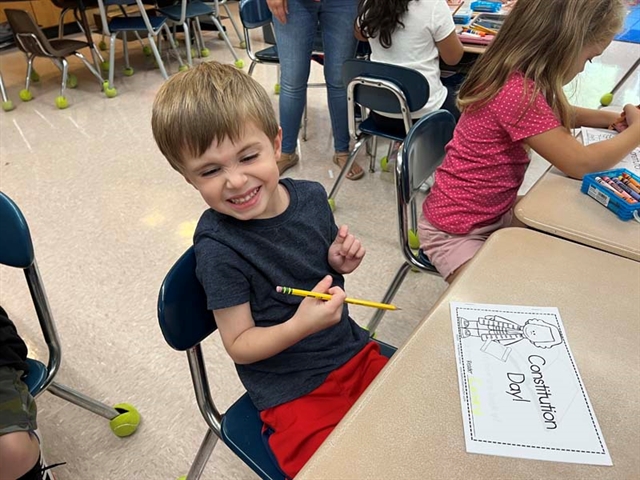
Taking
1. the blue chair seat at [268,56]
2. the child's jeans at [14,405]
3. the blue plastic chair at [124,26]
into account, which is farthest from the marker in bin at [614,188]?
the blue plastic chair at [124,26]

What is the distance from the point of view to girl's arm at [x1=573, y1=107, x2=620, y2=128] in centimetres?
135

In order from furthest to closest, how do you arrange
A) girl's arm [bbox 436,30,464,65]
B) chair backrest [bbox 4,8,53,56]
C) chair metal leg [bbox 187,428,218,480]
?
chair backrest [bbox 4,8,53,56] → girl's arm [bbox 436,30,464,65] → chair metal leg [bbox 187,428,218,480]

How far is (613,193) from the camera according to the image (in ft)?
3.10

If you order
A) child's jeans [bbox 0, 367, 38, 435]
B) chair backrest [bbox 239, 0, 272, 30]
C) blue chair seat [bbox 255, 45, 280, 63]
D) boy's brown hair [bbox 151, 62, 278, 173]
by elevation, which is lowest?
blue chair seat [bbox 255, 45, 280, 63]

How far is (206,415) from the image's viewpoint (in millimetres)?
917

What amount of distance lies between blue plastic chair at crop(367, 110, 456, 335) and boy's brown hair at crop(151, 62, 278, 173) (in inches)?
18.7

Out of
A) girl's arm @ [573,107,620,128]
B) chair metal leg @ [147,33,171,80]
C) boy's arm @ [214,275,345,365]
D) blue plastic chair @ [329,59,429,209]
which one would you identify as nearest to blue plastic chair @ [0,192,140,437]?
boy's arm @ [214,275,345,365]

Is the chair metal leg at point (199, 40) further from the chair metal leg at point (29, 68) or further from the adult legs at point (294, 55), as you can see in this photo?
the adult legs at point (294, 55)

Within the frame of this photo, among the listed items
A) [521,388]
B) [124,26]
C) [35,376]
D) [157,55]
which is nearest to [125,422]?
[35,376]

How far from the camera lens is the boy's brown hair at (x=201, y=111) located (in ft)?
2.51

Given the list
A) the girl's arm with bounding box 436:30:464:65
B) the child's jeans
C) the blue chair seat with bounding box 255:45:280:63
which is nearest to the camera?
the child's jeans

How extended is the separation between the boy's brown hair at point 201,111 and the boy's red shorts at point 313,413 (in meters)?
0.45

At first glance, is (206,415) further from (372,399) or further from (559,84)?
(559,84)

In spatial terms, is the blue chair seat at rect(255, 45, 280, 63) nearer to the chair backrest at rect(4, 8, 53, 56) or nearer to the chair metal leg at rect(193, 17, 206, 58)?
the chair backrest at rect(4, 8, 53, 56)
